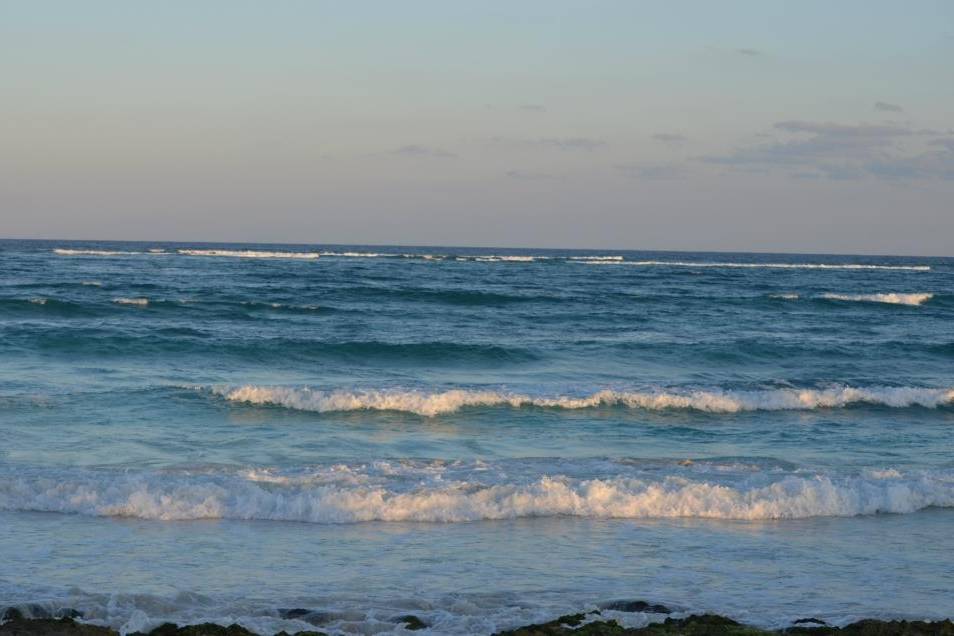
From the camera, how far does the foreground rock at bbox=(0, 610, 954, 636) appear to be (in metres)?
6.52

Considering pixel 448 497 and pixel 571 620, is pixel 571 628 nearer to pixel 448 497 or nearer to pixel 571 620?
pixel 571 620

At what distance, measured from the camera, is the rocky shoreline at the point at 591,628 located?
6.53 meters

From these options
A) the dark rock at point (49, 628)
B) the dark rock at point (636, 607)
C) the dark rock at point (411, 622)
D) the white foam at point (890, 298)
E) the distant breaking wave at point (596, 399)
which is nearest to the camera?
the dark rock at point (49, 628)

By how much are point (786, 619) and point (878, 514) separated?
386cm

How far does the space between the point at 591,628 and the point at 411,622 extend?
1201 millimetres

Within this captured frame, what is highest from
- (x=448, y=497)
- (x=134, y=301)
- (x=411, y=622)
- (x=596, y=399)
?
(x=134, y=301)

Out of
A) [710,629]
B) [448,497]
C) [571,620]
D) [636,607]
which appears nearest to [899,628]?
[710,629]

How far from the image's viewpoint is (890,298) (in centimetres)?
4516

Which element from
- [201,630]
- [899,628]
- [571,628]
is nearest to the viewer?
[201,630]

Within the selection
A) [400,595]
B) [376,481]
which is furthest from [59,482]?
[400,595]

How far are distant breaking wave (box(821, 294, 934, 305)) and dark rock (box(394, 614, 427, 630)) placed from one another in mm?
38819

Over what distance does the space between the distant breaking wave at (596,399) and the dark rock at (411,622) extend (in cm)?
922

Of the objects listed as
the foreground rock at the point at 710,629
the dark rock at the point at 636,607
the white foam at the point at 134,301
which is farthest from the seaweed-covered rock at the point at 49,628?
the white foam at the point at 134,301

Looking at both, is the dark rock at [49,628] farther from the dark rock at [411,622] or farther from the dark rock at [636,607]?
the dark rock at [636,607]
